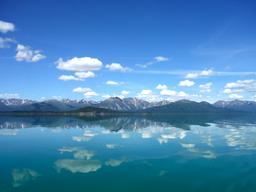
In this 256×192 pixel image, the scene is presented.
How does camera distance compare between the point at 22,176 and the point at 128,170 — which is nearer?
the point at 22,176

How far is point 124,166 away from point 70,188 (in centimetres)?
924

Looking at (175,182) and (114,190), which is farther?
(175,182)

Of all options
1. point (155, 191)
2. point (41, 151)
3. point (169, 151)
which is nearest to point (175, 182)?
point (155, 191)

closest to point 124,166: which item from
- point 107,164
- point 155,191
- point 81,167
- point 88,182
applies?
point 107,164

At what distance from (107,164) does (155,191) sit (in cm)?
1054

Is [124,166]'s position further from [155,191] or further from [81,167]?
[155,191]

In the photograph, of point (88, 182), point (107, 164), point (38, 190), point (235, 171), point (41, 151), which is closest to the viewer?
point (38, 190)

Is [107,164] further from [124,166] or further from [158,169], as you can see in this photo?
[158,169]

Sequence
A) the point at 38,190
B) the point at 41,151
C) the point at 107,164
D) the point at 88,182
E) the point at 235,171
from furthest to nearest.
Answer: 1. the point at 41,151
2. the point at 107,164
3. the point at 235,171
4. the point at 88,182
5. the point at 38,190

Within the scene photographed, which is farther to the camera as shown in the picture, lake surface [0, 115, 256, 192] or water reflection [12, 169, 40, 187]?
water reflection [12, 169, 40, 187]

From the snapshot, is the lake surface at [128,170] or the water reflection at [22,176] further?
the water reflection at [22,176]

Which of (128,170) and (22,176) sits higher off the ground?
(22,176)

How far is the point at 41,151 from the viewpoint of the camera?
1580 inches

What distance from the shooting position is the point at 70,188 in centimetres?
2148
